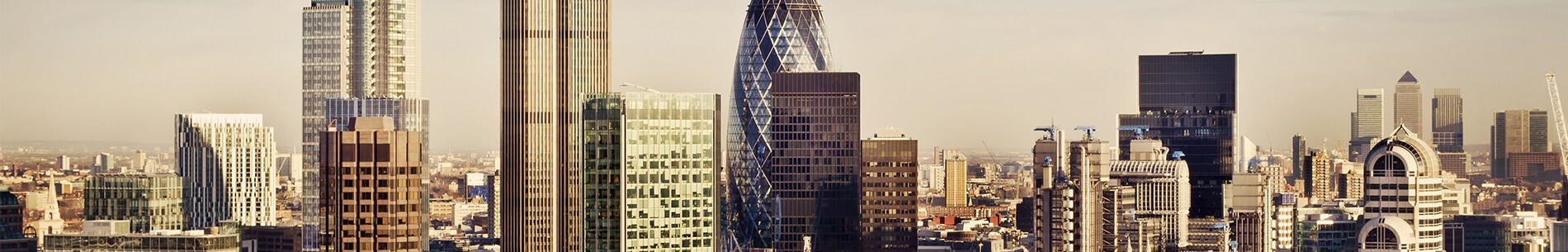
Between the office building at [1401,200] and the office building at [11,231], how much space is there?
11253 centimetres

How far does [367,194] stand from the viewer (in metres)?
152

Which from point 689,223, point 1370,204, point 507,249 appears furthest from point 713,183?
point 1370,204

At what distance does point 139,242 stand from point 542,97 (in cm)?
3644

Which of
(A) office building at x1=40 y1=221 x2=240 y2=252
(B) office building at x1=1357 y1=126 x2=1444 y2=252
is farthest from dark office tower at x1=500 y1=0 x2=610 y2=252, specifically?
(B) office building at x1=1357 y1=126 x2=1444 y2=252

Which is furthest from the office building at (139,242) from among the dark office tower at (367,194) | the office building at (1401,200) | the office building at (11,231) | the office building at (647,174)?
the office building at (1401,200)

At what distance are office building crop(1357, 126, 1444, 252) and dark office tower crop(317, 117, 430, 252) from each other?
212 ft

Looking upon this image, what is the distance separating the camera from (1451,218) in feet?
577

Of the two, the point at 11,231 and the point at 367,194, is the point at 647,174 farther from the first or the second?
the point at 11,231

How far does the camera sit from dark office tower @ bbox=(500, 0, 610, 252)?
19075cm

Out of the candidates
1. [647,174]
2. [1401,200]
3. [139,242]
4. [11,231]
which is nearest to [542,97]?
[647,174]

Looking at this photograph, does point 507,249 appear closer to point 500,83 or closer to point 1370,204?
point 500,83

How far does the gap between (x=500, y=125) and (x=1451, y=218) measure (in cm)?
8148

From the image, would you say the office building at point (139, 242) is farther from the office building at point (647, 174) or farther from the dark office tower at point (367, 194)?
the office building at point (647, 174)

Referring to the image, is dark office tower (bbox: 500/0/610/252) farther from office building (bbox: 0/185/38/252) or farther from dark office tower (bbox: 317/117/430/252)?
office building (bbox: 0/185/38/252)
